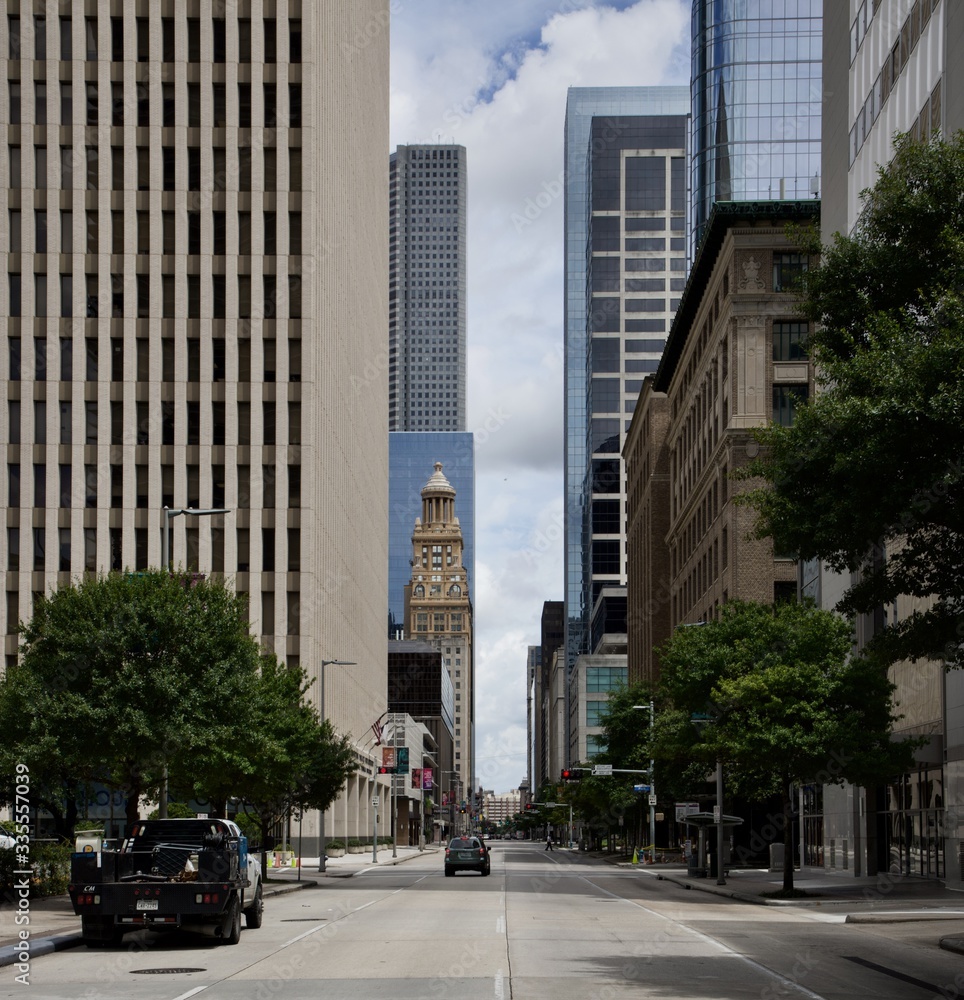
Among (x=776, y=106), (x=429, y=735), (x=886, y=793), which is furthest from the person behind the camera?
(x=429, y=735)

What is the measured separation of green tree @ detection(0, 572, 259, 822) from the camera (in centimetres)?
3234

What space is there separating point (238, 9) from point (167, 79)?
5.62 meters

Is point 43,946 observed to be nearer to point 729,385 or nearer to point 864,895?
point 864,895

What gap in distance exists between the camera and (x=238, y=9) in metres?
78.4

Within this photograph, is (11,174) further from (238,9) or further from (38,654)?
(38,654)

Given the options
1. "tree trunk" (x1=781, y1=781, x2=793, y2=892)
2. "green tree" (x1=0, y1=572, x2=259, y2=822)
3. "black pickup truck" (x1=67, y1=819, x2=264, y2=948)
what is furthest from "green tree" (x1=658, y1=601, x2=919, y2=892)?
"black pickup truck" (x1=67, y1=819, x2=264, y2=948)

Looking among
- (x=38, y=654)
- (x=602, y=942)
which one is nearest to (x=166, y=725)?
(x=38, y=654)

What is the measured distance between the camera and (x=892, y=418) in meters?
18.2

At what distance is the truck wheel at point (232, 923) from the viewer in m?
22.2

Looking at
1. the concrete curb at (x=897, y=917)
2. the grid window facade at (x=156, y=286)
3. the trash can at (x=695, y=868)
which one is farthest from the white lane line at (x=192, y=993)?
the grid window facade at (x=156, y=286)

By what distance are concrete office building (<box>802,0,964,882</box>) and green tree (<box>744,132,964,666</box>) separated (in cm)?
1185

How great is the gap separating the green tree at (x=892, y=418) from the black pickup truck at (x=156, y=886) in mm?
9946

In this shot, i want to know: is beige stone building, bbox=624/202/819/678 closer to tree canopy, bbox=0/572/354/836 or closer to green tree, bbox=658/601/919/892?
green tree, bbox=658/601/919/892

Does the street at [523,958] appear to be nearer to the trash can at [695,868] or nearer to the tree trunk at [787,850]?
the tree trunk at [787,850]
